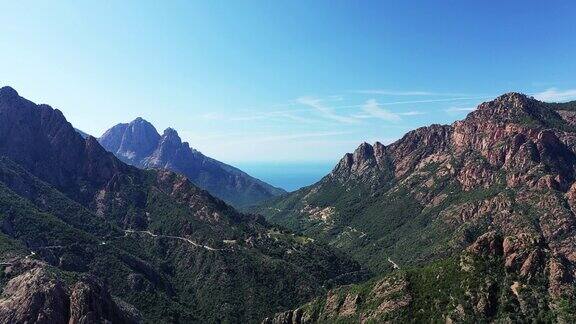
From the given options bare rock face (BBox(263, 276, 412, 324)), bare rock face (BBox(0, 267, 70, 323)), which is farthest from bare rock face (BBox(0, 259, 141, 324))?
bare rock face (BBox(263, 276, 412, 324))

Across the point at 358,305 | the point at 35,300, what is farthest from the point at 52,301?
the point at 358,305

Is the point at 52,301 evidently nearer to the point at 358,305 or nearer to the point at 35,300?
the point at 35,300

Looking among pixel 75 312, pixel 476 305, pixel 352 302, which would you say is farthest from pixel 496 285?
pixel 75 312

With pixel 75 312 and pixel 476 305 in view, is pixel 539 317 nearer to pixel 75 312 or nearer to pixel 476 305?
pixel 476 305

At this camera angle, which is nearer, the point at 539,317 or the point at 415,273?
the point at 539,317

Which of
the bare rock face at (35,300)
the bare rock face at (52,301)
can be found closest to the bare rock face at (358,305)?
the bare rock face at (52,301)

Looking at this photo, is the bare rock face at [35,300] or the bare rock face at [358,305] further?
the bare rock face at [35,300]

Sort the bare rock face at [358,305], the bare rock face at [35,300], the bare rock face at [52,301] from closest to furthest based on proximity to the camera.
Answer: the bare rock face at [358,305] < the bare rock face at [35,300] < the bare rock face at [52,301]

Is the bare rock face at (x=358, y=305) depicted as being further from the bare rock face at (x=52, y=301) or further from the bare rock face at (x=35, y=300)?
the bare rock face at (x=35, y=300)
